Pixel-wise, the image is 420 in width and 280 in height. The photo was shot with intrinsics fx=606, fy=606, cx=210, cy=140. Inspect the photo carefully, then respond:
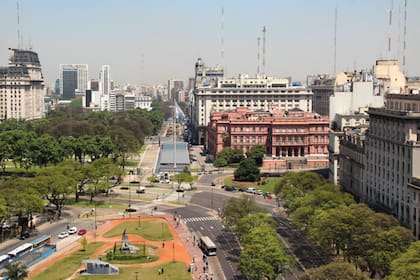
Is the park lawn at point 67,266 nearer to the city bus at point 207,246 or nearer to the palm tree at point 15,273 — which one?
the palm tree at point 15,273

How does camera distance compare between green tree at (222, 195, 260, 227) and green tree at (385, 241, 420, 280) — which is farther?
green tree at (222, 195, 260, 227)

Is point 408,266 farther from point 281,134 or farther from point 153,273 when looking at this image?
point 281,134

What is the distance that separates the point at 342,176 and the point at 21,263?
58.3 metres

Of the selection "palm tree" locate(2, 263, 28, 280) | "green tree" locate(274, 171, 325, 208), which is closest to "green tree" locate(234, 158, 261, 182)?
"green tree" locate(274, 171, 325, 208)

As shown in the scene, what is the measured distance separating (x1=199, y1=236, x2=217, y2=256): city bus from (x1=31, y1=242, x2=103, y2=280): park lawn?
13.7m

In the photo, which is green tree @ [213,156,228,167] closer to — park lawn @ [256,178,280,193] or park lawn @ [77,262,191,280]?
park lawn @ [256,178,280,193]

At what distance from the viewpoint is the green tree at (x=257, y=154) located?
14662 cm

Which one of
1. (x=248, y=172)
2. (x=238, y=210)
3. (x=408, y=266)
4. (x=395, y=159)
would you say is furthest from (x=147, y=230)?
(x=248, y=172)

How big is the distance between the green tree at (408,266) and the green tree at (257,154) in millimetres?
91669

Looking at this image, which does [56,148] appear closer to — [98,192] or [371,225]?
[98,192]

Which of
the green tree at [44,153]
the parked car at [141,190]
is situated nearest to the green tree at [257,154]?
the parked car at [141,190]

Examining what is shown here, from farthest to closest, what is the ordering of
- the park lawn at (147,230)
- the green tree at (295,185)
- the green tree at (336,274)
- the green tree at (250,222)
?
the green tree at (295,185) → the park lawn at (147,230) → the green tree at (250,222) → the green tree at (336,274)

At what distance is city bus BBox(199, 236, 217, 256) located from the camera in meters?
74.2

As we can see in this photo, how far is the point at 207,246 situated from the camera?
74625 mm
